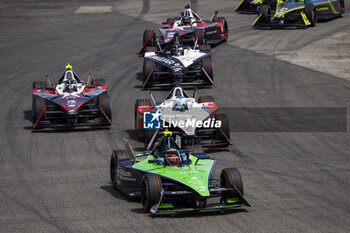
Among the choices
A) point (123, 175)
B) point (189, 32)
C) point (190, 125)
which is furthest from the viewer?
point (189, 32)

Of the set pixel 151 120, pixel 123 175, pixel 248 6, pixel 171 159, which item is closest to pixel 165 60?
pixel 151 120

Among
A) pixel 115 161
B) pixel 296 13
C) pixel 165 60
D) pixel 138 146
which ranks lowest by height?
pixel 138 146

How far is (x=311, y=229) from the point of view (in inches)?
493

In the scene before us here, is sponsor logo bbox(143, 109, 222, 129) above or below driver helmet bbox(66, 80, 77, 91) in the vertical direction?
below

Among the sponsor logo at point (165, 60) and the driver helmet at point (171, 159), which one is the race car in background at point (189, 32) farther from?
the driver helmet at point (171, 159)

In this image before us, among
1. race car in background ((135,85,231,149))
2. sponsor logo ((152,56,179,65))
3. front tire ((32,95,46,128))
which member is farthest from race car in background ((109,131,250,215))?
sponsor logo ((152,56,179,65))

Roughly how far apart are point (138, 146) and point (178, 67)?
7.20m

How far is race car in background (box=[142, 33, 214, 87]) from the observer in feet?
86.7

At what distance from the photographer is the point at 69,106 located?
21.4 metres

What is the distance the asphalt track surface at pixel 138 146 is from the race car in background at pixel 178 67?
67cm

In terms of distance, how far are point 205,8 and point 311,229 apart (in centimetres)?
3670

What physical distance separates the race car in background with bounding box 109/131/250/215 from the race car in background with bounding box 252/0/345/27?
23.9 m

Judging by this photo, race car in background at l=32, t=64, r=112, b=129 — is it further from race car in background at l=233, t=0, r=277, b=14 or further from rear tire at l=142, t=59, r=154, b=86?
race car in background at l=233, t=0, r=277, b=14

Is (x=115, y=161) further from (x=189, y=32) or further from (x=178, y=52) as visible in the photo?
(x=189, y=32)
